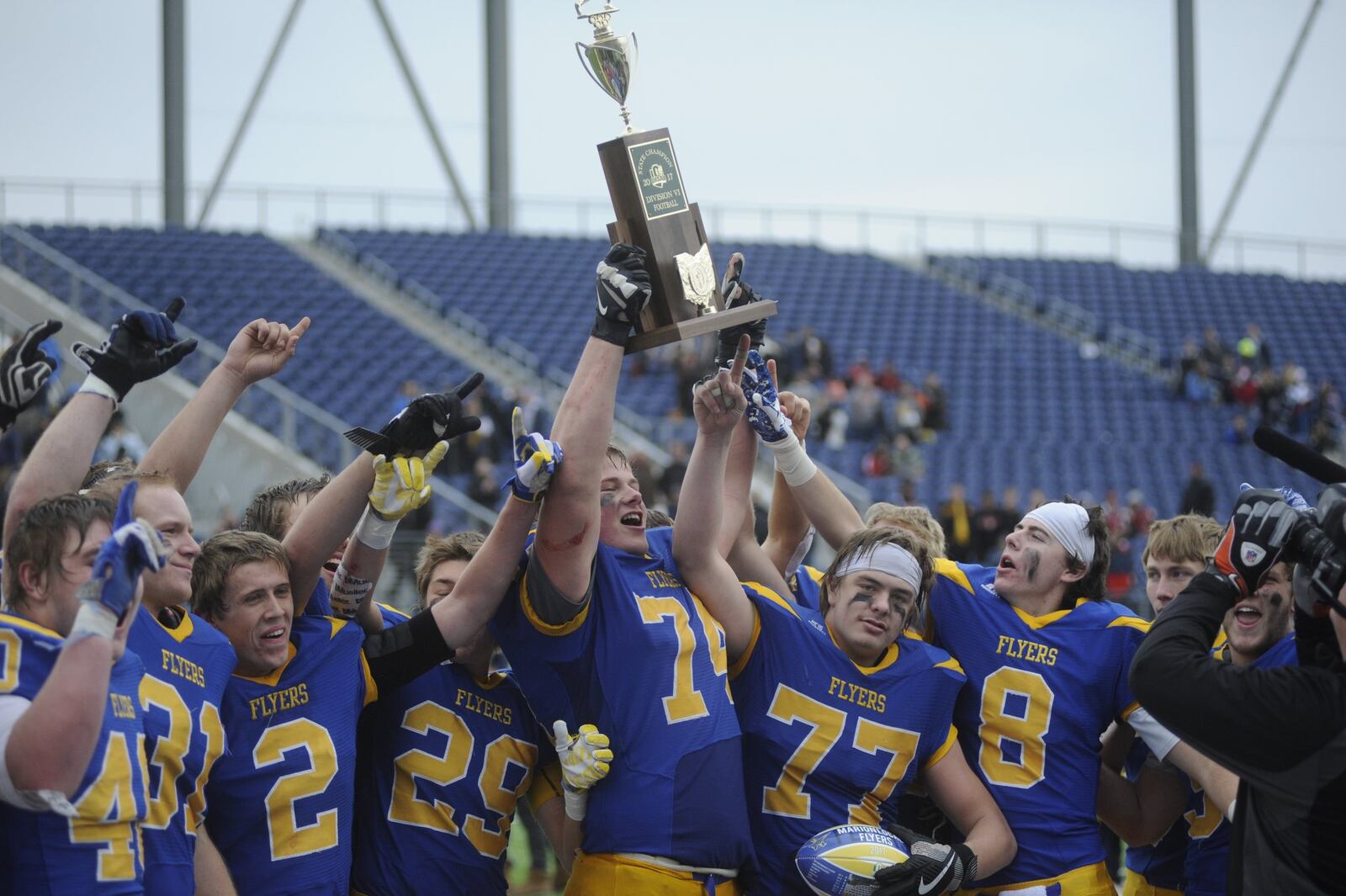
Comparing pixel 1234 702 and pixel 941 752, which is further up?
pixel 1234 702

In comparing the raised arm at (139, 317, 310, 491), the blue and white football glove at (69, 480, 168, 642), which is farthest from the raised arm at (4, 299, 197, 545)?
the blue and white football glove at (69, 480, 168, 642)

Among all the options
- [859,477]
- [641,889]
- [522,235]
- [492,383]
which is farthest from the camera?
[522,235]

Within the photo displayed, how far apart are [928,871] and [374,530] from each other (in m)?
1.66

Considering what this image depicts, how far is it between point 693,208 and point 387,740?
1.73 metres

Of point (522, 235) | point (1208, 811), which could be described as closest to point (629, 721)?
point (1208, 811)

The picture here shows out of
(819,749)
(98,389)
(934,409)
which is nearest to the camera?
(98,389)

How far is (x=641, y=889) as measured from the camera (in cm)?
331

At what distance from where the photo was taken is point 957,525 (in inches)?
504

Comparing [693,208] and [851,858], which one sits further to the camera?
[693,208]

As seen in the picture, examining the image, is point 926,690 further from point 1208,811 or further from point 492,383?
point 492,383

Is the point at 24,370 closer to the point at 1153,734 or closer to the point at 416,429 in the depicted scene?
the point at 416,429

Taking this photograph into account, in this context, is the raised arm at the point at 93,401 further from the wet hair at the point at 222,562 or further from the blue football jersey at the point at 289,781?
the blue football jersey at the point at 289,781

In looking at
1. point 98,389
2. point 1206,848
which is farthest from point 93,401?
point 1206,848

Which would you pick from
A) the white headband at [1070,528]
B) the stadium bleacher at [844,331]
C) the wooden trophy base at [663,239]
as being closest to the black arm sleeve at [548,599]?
the wooden trophy base at [663,239]
